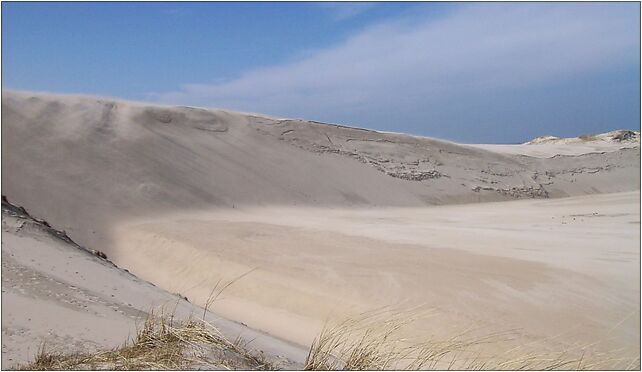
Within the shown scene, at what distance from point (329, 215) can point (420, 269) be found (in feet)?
24.8

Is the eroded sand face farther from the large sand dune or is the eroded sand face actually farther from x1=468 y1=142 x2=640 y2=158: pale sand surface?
x1=468 y1=142 x2=640 y2=158: pale sand surface

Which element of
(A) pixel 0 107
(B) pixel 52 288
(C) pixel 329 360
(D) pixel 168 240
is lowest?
Result: (D) pixel 168 240

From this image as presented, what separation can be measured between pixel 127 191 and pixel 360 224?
604cm

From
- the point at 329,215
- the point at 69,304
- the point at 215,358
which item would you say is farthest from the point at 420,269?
the point at 329,215

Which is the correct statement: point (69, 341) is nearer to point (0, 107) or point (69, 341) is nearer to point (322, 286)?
point (322, 286)

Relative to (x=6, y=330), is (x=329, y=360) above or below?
above

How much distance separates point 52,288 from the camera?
5312mm

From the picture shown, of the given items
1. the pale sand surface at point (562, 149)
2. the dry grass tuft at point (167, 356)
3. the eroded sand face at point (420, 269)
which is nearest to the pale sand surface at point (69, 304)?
the dry grass tuft at point (167, 356)

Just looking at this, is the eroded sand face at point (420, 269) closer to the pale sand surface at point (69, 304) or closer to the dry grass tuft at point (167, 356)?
the pale sand surface at point (69, 304)

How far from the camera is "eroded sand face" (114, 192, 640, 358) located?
245 inches

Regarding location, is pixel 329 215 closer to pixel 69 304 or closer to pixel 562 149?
pixel 69 304

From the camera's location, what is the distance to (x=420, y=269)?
8.00m

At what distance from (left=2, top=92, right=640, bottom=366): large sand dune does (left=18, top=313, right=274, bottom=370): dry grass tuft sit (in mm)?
2944

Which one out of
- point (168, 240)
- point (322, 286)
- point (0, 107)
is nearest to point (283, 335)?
point (322, 286)
